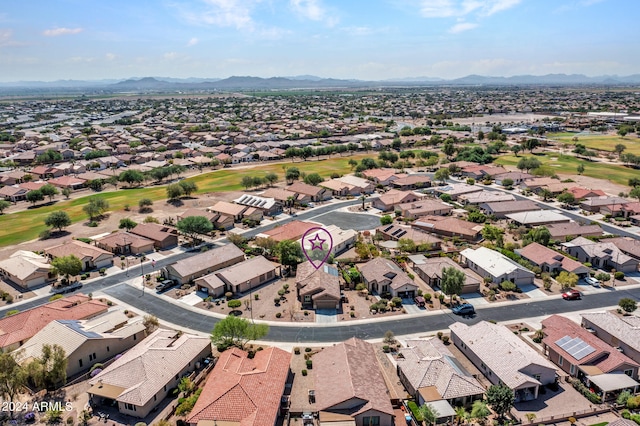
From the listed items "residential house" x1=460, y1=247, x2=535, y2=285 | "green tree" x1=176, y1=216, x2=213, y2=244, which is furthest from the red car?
"green tree" x1=176, y1=216, x2=213, y2=244

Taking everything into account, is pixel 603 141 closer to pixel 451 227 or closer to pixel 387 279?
pixel 451 227

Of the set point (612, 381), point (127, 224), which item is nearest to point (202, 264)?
point (127, 224)

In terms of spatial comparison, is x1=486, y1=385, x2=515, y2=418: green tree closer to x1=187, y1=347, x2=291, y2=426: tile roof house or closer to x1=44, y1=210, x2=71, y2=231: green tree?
x1=187, y1=347, x2=291, y2=426: tile roof house

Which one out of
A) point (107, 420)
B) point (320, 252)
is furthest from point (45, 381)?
point (320, 252)

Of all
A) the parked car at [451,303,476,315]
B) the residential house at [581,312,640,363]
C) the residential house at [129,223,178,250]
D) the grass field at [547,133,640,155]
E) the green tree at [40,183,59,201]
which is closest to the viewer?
the residential house at [581,312,640,363]

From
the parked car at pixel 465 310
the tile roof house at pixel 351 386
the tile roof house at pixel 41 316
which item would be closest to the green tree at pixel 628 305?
the parked car at pixel 465 310

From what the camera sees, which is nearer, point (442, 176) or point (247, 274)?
point (247, 274)
